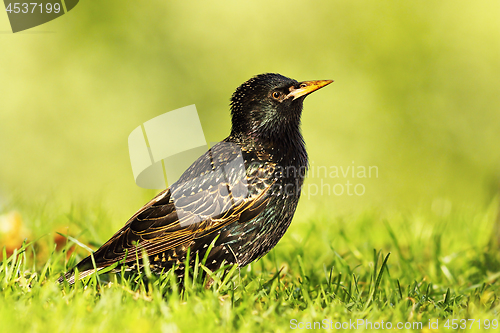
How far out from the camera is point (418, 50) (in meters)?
11.6

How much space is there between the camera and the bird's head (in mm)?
3439

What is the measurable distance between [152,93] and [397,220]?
22.9 ft

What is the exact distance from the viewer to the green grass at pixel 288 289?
2240mm

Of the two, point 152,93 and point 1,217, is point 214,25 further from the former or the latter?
point 1,217

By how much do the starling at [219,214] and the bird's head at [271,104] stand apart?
133 mm

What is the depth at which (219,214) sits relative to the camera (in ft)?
9.90

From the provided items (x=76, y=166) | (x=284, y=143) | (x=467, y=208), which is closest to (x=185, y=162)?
(x=284, y=143)

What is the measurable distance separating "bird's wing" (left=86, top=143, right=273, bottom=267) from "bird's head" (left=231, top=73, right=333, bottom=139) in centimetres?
38

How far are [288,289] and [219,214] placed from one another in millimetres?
730

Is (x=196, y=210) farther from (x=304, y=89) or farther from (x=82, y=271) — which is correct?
(x=304, y=89)

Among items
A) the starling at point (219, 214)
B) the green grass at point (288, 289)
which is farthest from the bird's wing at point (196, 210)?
the green grass at point (288, 289)
